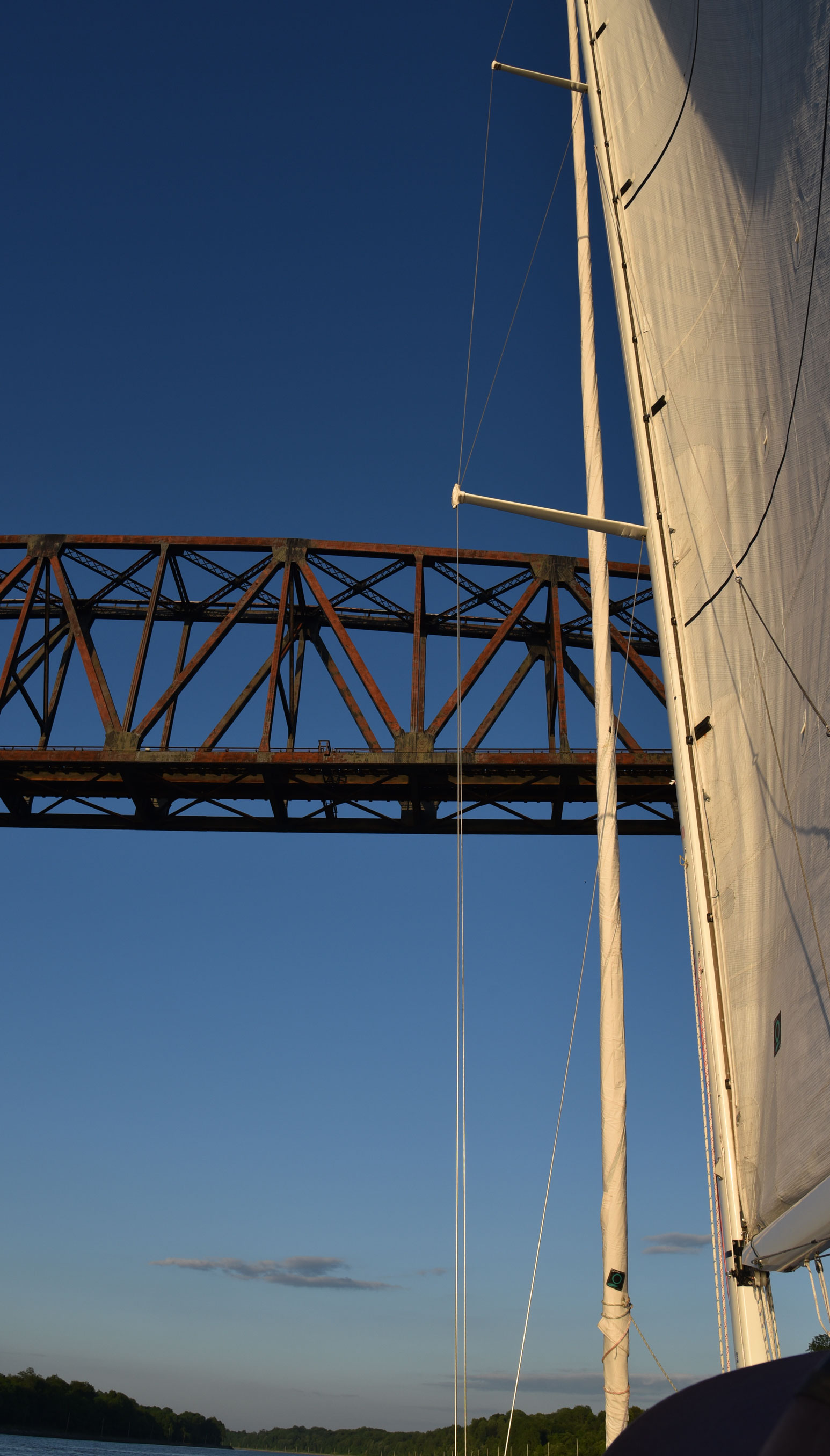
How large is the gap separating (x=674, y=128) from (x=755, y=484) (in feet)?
10.4

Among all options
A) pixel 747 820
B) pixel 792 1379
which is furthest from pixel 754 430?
pixel 792 1379

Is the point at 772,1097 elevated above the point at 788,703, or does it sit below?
below

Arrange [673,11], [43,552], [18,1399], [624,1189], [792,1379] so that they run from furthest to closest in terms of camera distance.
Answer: [18,1399] → [43,552] → [673,11] → [624,1189] → [792,1379]

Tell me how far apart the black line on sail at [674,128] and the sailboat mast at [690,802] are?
14cm

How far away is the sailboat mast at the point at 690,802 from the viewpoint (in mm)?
4996

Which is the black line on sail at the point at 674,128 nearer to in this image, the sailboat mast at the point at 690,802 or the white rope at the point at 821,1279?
the sailboat mast at the point at 690,802

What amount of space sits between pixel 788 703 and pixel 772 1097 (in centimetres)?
171

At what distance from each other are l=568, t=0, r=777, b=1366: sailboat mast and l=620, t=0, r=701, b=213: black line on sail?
14cm

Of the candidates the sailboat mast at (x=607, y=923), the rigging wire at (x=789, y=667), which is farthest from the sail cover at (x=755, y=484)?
the sailboat mast at (x=607, y=923)

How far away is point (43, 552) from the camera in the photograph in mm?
20422

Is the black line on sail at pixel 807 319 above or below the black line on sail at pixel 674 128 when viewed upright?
below

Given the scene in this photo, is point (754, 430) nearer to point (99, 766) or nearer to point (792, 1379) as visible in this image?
point (792, 1379)

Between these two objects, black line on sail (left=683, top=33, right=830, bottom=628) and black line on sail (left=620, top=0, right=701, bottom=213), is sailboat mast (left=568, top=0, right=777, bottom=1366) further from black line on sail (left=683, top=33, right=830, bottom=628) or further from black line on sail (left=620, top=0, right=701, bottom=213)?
black line on sail (left=683, top=33, right=830, bottom=628)

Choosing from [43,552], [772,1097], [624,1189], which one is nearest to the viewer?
[772,1097]
